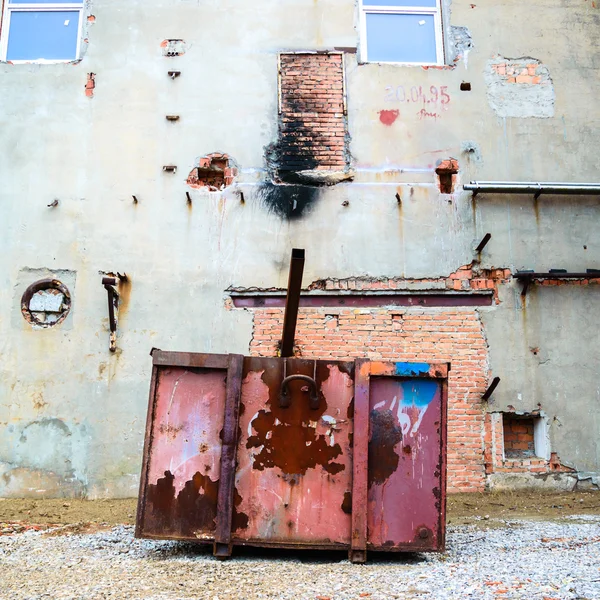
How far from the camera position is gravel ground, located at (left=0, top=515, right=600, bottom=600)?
140 inches

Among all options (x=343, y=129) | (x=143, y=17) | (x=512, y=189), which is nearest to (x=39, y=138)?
(x=143, y=17)

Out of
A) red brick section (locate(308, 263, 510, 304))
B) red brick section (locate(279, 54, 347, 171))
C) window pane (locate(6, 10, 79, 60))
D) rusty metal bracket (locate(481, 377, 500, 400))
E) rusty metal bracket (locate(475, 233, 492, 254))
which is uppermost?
window pane (locate(6, 10, 79, 60))

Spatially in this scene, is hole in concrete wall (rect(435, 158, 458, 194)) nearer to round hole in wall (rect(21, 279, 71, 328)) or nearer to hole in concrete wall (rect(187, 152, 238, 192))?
hole in concrete wall (rect(187, 152, 238, 192))

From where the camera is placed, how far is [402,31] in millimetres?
8578

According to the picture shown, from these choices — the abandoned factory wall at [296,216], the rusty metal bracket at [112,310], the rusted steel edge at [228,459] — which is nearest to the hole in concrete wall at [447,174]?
the abandoned factory wall at [296,216]

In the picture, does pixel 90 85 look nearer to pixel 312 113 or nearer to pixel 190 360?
pixel 312 113

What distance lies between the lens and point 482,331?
7562 mm

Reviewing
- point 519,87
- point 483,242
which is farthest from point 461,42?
point 483,242

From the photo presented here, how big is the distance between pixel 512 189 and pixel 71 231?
5176 mm

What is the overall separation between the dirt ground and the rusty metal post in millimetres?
2545

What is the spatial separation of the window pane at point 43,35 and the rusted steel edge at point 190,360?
557cm

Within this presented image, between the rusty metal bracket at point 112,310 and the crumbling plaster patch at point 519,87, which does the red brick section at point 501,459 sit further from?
the rusty metal bracket at point 112,310

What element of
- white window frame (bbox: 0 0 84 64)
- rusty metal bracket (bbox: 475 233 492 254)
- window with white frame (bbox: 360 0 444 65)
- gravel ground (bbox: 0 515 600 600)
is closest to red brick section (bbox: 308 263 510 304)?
rusty metal bracket (bbox: 475 233 492 254)

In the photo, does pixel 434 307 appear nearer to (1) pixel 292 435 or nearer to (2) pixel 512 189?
(2) pixel 512 189
